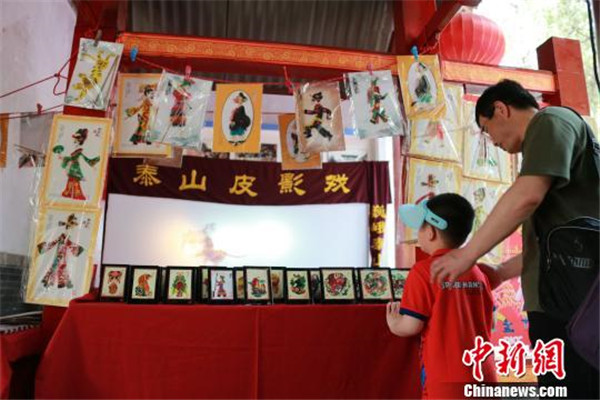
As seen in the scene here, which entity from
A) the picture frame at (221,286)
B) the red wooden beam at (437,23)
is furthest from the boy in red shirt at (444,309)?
the red wooden beam at (437,23)

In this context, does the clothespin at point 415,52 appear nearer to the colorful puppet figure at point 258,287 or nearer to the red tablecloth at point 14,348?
the colorful puppet figure at point 258,287

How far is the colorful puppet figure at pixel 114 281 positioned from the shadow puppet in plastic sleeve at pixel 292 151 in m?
1.32

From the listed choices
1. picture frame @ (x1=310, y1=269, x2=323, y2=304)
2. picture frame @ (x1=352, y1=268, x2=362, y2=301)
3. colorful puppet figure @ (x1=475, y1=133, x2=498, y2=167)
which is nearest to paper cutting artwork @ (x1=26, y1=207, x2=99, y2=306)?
picture frame @ (x1=310, y1=269, x2=323, y2=304)

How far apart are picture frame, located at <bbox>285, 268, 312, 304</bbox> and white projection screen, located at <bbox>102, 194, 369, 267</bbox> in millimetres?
2951

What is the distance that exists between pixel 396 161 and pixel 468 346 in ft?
12.5

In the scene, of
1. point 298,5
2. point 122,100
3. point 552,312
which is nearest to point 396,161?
point 298,5

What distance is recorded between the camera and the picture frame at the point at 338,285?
7.36 ft

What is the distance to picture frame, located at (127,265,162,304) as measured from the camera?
7.04ft

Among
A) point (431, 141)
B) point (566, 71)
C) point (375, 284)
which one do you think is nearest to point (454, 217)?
point (375, 284)

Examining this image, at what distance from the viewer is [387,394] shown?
6.59ft

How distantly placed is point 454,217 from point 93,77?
2117 millimetres

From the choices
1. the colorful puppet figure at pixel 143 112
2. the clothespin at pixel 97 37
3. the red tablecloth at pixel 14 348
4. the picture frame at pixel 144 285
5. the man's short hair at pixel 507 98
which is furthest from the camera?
the colorful puppet figure at pixel 143 112

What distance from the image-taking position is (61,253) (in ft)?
7.82

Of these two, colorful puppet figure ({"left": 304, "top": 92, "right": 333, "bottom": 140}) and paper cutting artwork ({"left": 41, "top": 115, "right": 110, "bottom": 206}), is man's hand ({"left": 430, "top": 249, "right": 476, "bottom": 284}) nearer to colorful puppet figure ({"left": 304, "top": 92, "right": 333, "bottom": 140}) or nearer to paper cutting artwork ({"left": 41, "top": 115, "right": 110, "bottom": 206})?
colorful puppet figure ({"left": 304, "top": 92, "right": 333, "bottom": 140})
